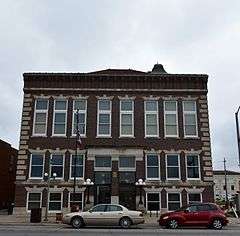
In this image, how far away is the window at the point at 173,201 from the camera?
113 feet

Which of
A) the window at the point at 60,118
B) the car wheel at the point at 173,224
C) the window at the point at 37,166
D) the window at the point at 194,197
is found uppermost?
the window at the point at 60,118

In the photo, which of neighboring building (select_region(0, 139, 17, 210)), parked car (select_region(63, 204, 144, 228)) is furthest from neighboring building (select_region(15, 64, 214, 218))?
neighboring building (select_region(0, 139, 17, 210))

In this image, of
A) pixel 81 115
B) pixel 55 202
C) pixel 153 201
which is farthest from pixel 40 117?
pixel 153 201

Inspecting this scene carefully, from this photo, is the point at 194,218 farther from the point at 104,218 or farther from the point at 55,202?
the point at 55,202

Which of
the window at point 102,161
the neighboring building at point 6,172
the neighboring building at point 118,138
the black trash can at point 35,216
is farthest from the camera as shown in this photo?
the neighboring building at point 6,172

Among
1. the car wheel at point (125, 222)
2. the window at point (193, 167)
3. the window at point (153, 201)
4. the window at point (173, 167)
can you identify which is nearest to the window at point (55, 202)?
the window at point (153, 201)

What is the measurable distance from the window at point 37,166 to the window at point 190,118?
13414 mm

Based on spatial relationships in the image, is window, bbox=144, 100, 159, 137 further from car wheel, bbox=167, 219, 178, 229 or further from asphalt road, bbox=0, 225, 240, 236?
asphalt road, bbox=0, 225, 240, 236

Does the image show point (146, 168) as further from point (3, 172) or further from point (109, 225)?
point (3, 172)

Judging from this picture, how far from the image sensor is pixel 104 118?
36.3 meters

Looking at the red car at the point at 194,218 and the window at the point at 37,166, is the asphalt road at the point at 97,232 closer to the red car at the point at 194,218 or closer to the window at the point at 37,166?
the red car at the point at 194,218

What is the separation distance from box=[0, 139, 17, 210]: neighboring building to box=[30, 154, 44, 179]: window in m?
13.0

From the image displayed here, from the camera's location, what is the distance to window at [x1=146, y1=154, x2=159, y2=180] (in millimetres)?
34875

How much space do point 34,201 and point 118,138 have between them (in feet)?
30.5
